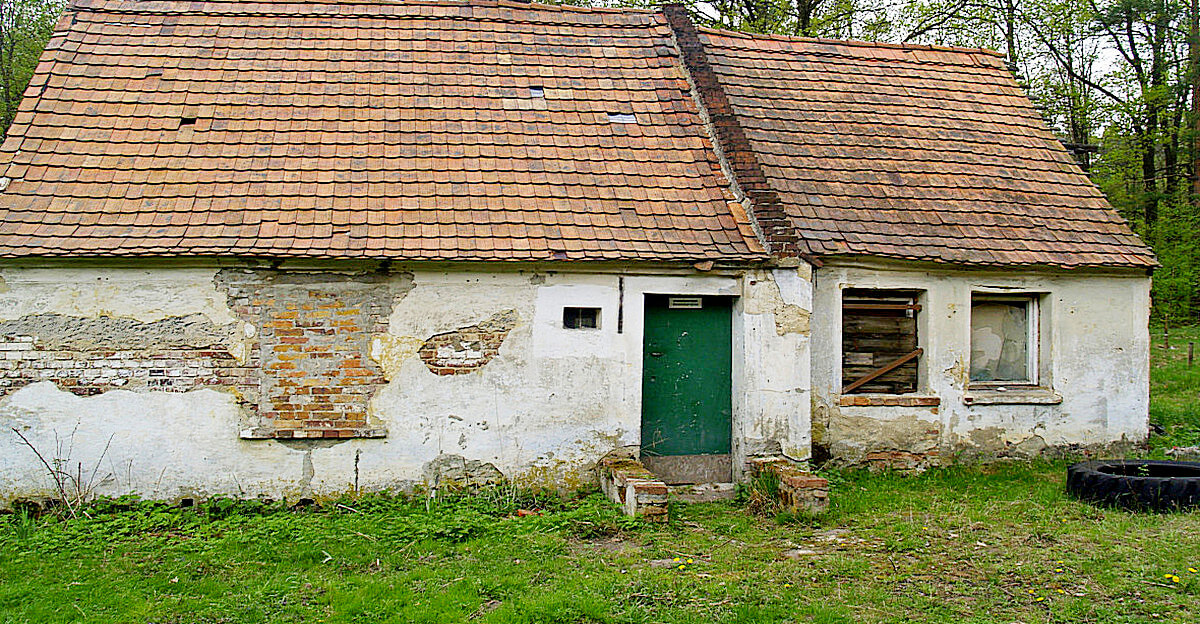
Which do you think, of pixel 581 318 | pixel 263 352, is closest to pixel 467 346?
pixel 581 318

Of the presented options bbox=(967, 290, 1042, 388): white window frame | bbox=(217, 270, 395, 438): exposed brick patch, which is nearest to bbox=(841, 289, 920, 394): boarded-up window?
bbox=(967, 290, 1042, 388): white window frame

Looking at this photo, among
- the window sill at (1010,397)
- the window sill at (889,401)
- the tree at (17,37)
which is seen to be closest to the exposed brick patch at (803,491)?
the window sill at (889,401)

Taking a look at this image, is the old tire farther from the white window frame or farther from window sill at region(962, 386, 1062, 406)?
the white window frame

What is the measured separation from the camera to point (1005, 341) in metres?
9.99

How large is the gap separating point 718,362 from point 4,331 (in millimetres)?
6336

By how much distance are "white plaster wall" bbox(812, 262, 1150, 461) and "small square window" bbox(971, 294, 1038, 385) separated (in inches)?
6.1

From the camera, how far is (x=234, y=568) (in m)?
6.21

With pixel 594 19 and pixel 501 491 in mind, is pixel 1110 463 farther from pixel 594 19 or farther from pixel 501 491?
pixel 594 19

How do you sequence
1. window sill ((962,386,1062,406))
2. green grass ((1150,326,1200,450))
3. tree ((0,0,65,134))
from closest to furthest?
window sill ((962,386,1062,406))
green grass ((1150,326,1200,450))
tree ((0,0,65,134))

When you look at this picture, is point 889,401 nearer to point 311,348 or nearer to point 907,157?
point 907,157

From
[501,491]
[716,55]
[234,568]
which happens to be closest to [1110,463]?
[501,491]

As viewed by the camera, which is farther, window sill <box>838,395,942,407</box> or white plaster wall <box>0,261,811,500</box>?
window sill <box>838,395,942,407</box>

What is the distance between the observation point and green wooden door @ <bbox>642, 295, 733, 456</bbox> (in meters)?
8.62

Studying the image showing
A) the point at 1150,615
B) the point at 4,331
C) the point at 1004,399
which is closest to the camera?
the point at 1150,615
